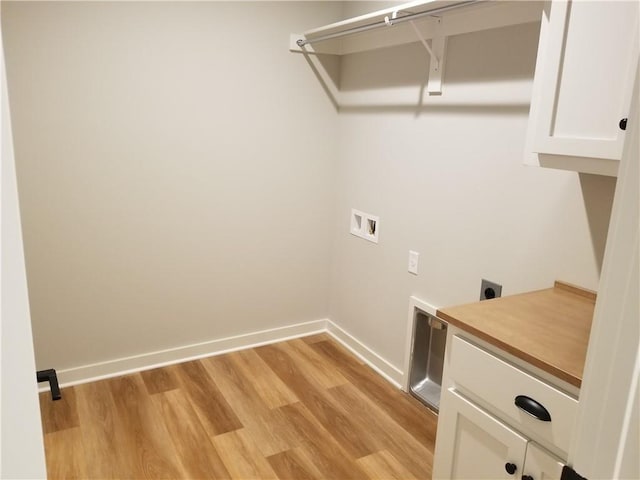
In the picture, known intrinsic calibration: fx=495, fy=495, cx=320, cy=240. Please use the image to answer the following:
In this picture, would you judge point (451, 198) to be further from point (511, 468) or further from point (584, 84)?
point (511, 468)

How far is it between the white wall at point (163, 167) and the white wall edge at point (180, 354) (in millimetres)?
52

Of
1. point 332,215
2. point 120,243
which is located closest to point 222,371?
point 120,243

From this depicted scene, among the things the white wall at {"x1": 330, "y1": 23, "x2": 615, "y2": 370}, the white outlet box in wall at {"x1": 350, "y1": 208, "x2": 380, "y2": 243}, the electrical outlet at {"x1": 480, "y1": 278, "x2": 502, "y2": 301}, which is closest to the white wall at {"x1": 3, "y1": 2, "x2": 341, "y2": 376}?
the white outlet box in wall at {"x1": 350, "y1": 208, "x2": 380, "y2": 243}

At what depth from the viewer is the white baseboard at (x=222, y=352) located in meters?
2.70

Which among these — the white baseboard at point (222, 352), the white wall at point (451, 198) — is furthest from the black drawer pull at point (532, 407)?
the white baseboard at point (222, 352)

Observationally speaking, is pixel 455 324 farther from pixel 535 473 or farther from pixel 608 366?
pixel 608 366

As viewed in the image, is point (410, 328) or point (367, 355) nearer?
point (410, 328)

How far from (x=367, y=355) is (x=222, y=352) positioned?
90cm

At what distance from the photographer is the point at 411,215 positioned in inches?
101

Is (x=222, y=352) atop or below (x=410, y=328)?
below

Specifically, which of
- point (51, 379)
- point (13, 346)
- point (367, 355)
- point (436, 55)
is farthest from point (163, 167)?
point (13, 346)

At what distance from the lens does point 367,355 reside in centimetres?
301

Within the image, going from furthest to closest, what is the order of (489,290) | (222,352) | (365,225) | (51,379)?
(222,352)
(365,225)
(51,379)
(489,290)

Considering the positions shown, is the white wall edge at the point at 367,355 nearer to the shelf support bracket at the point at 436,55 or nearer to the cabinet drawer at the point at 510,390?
the cabinet drawer at the point at 510,390
